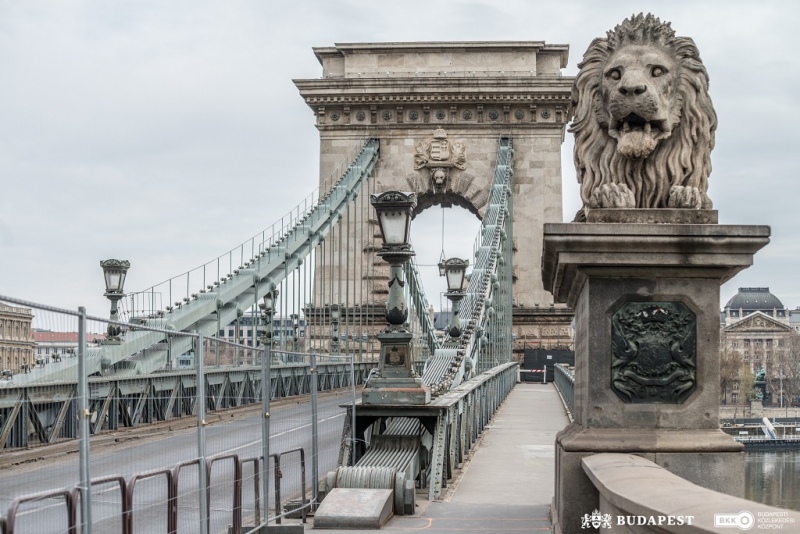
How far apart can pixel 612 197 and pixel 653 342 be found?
927mm

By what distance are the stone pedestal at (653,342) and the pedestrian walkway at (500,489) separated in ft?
7.92

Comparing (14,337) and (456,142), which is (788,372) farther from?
(14,337)

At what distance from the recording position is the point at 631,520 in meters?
4.96

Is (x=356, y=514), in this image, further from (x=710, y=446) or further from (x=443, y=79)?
(x=443, y=79)

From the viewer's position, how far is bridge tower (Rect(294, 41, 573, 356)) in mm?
48812

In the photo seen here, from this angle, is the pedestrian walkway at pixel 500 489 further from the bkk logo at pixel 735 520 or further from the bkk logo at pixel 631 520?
the bkk logo at pixel 735 520

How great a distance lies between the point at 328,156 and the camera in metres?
49.9

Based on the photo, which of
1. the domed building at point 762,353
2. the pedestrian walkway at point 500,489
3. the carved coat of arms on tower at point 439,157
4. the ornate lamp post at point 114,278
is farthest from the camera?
the domed building at point 762,353

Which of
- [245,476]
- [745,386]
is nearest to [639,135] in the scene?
[245,476]

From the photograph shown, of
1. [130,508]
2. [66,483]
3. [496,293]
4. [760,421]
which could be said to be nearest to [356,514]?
[130,508]

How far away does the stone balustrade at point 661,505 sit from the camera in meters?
4.04

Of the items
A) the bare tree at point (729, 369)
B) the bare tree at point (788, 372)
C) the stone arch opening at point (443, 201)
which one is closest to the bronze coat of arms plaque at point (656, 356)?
the stone arch opening at point (443, 201)

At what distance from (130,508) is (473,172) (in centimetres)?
4374

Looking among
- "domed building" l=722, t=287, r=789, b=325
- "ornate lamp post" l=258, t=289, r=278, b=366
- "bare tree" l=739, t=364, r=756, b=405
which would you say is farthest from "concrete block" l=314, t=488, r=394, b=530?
"domed building" l=722, t=287, r=789, b=325
